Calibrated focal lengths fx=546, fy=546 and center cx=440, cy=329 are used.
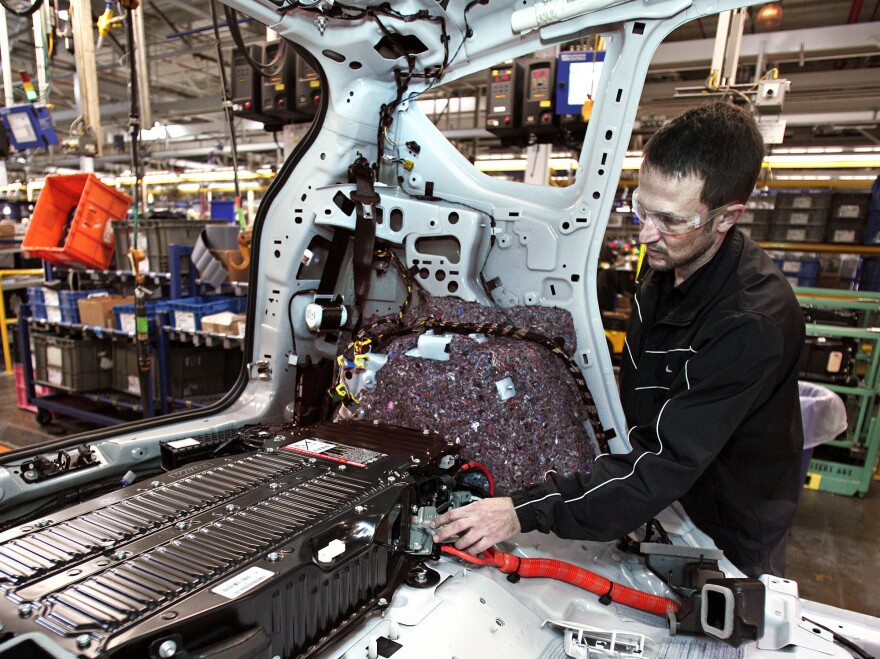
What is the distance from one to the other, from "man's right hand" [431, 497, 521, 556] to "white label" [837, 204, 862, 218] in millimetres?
6874

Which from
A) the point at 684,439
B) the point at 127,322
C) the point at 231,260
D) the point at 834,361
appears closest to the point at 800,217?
the point at 834,361

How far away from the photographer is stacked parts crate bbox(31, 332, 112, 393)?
5262mm

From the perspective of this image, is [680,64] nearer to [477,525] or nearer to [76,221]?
[76,221]

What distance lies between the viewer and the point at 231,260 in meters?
4.90

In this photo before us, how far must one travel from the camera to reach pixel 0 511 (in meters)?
1.65

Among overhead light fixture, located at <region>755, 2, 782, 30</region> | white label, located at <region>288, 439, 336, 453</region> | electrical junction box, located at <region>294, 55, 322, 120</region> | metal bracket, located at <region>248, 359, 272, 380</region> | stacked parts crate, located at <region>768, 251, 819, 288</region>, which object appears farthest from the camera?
stacked parts crate, located at <region>768, 251, 819, 288</region>

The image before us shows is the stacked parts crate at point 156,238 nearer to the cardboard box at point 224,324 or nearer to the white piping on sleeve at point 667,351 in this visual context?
the cardboard box at point 224,324

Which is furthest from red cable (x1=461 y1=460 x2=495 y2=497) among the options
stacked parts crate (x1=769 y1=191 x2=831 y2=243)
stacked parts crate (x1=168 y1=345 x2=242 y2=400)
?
stacked parts crate (x1=769 y1=191 x2=831 y2=243)

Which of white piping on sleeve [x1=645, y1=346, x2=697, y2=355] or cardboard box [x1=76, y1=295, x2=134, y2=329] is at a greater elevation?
white piping on sleeve [x1=645, y1=346, x2=697, y2=355]

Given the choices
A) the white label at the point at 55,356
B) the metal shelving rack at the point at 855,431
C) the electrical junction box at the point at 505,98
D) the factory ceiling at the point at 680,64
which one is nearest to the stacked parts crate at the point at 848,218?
the factory ceiling at the point at 680,64

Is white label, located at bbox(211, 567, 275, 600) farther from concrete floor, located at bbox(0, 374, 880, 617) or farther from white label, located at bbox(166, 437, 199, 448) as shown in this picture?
concrete floor, located at bbox(0, 374, 880, 617)

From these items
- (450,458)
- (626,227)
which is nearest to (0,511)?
(450,458)

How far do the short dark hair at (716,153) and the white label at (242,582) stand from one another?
1.38 meters

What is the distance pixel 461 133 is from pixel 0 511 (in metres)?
7.12
